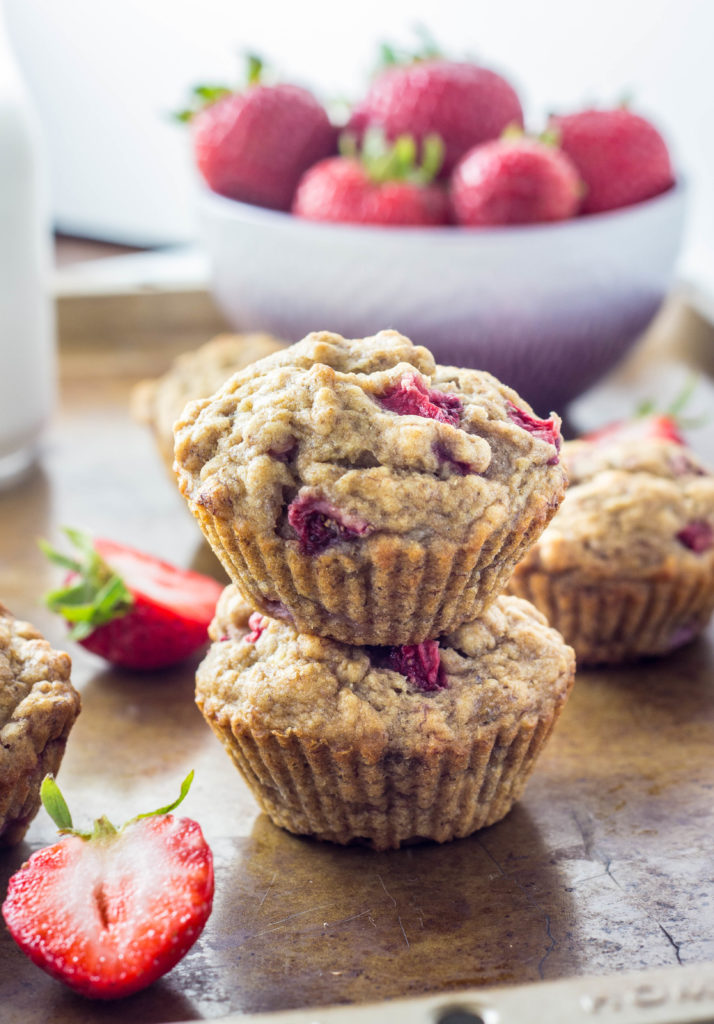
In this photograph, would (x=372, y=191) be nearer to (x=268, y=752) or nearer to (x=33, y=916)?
(x=268, y=752)

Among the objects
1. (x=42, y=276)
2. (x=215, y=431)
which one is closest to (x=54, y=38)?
(x=42, y=276)

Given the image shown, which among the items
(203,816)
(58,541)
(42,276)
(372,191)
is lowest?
(58,541)

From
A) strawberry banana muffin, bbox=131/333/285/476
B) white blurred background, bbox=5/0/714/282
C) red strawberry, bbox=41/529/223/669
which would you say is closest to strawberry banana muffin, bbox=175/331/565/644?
red strawberry, bbox=41/529/223/669

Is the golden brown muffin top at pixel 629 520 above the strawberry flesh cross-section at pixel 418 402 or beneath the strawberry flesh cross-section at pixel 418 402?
beneath

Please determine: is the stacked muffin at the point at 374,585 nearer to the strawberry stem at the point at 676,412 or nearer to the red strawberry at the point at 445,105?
the strawberry stem at the point at 676,412

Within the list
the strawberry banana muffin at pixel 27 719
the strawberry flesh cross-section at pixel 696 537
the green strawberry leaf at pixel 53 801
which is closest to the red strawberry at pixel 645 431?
the strawberry flesh cross-section at pixel 696 537

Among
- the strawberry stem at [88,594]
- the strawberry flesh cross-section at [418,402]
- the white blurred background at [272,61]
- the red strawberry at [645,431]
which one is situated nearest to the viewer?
the strawberry flesh cross-section at [418,402]

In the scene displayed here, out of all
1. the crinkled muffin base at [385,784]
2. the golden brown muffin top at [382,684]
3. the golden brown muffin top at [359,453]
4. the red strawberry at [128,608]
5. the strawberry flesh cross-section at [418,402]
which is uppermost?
the strawberry flesh cross-section at [418,402]

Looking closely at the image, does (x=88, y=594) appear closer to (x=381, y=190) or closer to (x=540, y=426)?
(x=540, y=426)

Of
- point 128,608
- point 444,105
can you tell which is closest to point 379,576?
point 128,608
